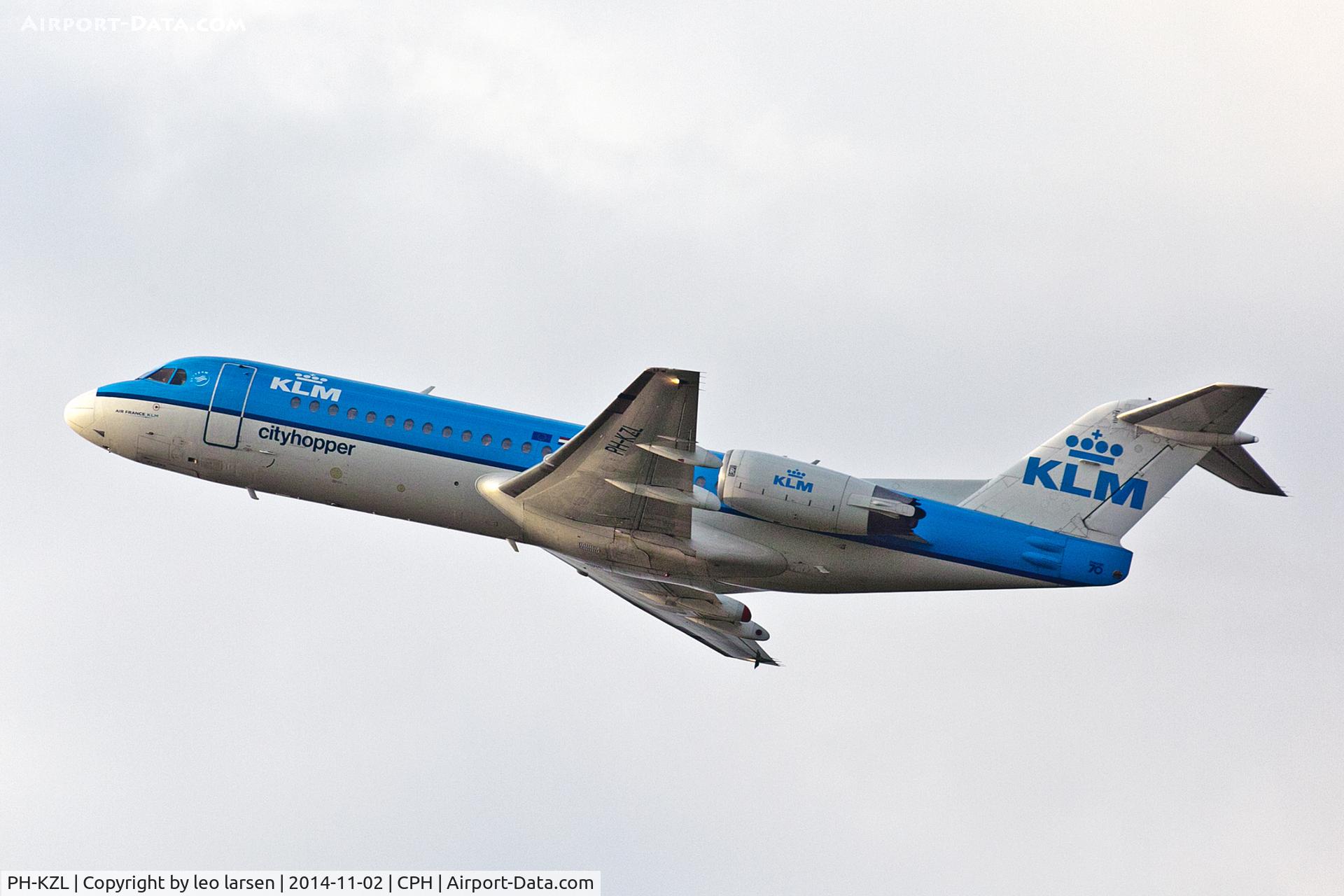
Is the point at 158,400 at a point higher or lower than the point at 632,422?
higher

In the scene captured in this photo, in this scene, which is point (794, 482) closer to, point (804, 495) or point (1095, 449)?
point (804, 495)

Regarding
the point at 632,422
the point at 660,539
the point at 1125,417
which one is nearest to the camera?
the point at 632,422

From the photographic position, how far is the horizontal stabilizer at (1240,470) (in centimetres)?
3073

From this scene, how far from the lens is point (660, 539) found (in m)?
30.4

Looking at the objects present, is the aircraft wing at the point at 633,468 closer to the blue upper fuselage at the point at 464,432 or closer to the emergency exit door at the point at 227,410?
the blue upper fuselage at the point at 464,432

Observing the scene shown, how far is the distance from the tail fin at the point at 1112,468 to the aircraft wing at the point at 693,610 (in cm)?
583

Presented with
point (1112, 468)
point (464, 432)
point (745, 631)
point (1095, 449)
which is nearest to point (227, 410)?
point (464, 432)

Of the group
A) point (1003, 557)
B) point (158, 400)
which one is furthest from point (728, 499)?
point (158, 400)

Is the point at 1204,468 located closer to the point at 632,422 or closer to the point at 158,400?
the point at 632,422

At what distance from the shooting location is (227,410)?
33.7 metres

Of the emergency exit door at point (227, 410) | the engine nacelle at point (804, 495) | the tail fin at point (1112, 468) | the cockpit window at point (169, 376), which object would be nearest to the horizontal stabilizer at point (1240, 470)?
the tail fin at point (1112, 468)

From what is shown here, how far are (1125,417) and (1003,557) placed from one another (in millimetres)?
4161

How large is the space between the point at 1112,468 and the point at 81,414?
2239 centimetres

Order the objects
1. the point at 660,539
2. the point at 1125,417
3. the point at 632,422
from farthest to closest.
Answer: the point at 1125,417, the point at 660,539, the point at 632,422
